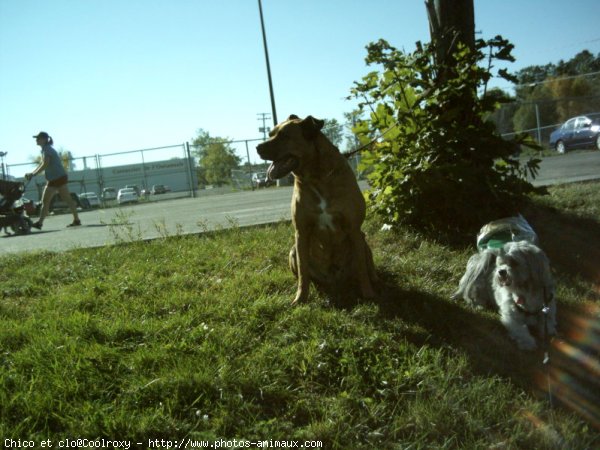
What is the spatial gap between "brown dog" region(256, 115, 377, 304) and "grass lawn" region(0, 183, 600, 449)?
1.12 ft

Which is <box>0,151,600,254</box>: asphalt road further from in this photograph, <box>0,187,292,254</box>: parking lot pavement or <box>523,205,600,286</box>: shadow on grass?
<box>523,205,600,286</box>: shadow on grass

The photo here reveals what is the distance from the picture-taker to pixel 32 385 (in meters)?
2.56

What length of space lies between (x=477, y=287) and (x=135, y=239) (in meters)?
4.62

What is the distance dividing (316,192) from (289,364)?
1.55m

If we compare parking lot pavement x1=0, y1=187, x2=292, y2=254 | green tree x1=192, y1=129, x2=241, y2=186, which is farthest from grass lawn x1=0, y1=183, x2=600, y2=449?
green tree x1=192, y1=129, x2=241, y2=186

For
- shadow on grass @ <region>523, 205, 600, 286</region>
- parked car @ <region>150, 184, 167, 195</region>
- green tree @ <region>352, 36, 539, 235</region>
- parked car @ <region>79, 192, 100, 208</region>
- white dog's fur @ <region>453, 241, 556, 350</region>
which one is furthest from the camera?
parked car @ <region>150, 184, 167, 195</region>

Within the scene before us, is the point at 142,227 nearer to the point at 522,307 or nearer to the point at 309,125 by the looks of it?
the point at 309,125

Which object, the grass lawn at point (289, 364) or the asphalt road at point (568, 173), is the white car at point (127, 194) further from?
the grass lawn at point (289, 364)

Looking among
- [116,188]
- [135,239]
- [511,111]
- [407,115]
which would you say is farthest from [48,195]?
[116,188]

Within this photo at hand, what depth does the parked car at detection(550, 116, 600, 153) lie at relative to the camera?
19094 mm

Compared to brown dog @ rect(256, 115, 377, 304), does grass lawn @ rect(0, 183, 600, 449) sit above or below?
below

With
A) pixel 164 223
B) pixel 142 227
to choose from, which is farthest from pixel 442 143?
pixel 142 227

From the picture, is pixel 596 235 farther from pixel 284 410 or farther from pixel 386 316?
pixel 284 410

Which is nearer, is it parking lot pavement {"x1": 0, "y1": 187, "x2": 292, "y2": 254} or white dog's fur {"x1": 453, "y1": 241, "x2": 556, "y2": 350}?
white dog's fur {"x1": 453, "y1": 241, "x2": 556, "y2": 350}
